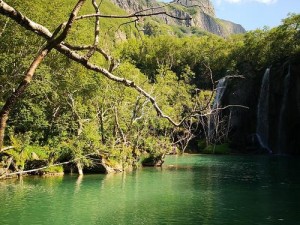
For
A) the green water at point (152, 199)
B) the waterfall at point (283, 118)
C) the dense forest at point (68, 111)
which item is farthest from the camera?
the waterfall at point (283, 118)

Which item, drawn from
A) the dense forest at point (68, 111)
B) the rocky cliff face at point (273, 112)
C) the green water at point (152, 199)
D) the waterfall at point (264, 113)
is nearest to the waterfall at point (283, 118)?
the rocky cliff face at point (273, 112)

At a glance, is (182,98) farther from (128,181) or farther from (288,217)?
(288,217)

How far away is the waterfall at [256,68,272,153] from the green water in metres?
32.2

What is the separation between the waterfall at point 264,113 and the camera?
63.2 m

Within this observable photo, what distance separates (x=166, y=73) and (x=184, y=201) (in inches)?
1590

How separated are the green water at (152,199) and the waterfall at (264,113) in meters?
32.2

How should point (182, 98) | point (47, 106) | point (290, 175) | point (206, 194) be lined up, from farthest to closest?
point (182, 98), point (47, 106), point (290, 175), point (206, 194)

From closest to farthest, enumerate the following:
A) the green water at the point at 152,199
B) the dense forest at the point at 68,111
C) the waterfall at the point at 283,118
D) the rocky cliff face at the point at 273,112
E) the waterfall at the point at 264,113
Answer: the green water at the point at 152,199, the dense forest at the point at 68,111, the rocky cliff face at the point at 273,112, the waterfall at the point at 283,118, the waterfall at the point at 264,113

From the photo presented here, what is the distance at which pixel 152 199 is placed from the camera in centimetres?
2225

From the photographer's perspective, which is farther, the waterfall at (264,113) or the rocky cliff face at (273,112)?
the waterfall at (264,113)

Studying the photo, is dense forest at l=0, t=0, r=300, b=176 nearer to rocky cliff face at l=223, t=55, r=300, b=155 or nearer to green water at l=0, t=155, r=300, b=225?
green water at l=0, t=155, r=300, b=225

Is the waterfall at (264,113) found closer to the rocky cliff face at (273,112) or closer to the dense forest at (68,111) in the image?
the rocky cliff face at (273,112)

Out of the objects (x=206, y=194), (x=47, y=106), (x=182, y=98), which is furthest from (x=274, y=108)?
(x=206, y=194)

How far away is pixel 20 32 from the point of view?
35.6 metres
